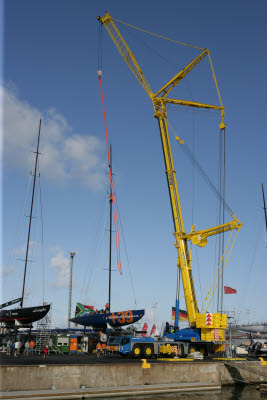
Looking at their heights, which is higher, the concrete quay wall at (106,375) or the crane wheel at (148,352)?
the crane wheel at (148,352)

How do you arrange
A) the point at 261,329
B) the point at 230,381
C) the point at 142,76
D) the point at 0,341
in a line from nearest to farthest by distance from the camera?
the point at 230,381
the point at 0,341
the point at 142,76
the point at 261,329

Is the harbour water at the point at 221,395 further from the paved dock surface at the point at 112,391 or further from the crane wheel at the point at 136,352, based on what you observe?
the crane wheel at the point at 136,352

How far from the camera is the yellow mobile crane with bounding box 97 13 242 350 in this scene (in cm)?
3812

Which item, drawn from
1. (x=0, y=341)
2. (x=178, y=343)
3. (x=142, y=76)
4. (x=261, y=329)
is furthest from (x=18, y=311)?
(x=261, y=329)

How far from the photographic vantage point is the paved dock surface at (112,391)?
2123cm

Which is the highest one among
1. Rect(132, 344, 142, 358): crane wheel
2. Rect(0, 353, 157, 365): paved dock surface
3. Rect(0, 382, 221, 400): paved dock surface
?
Rect(132, 344, 142, 358): crane wheel

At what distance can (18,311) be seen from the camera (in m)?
42.4

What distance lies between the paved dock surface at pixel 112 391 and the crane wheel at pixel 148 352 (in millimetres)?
6348

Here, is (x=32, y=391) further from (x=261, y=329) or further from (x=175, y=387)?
(x=261, y=329)

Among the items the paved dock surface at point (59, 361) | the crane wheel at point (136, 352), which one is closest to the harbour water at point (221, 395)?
the paved dock surface at point (59, 361)

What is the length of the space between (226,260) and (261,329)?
69226 mm

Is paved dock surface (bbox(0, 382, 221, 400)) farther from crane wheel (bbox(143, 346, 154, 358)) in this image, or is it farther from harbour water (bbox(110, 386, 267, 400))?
crane wheel (bbox(143, 346, 154, 358))

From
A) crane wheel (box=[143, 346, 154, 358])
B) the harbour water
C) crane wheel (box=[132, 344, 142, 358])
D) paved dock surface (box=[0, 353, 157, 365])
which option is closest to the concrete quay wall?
the harbour water

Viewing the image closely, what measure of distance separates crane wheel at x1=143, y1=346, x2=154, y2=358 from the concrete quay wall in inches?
239
